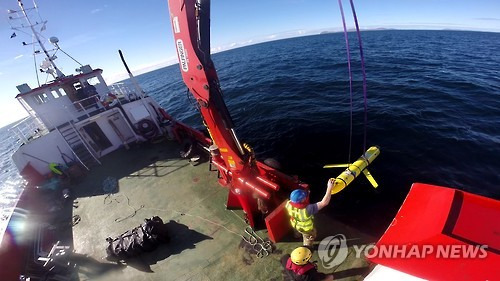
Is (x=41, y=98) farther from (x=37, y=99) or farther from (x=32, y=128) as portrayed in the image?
(x=32, y=128)

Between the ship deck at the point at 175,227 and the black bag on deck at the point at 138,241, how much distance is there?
30 centimetres

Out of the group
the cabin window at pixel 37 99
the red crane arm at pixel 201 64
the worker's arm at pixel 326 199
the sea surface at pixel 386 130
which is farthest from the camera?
the cabin window at pixel 37 99

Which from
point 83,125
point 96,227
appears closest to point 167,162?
point 96,227

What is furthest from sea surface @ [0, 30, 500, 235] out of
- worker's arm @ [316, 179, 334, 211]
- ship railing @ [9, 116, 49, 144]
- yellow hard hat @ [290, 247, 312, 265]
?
yellow hard hat @ [290, 247, 312, 265]

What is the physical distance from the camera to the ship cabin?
1285 centimetres

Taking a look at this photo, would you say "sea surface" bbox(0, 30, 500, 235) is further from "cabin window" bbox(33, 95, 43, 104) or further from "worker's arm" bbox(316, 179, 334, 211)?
"cabin window" bbox(33, 95, 43, 104)

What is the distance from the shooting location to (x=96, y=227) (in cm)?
905

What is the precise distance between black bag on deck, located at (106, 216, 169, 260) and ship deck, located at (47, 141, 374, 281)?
295 millimetres

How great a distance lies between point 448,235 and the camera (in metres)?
3.21

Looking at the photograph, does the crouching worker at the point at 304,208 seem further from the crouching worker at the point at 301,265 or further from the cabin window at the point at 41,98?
the cabin window at the point at 41,98

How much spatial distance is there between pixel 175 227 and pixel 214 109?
15.8 feet

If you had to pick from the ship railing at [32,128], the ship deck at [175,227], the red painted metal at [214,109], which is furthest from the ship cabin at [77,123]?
the red painted metal at [214,109]

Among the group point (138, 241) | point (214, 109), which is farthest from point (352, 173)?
point (138, 241)

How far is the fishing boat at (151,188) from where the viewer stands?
5906 millimetres
